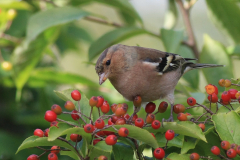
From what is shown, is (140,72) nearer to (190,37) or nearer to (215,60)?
(215,60)

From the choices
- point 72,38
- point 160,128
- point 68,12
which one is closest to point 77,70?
point 72,38

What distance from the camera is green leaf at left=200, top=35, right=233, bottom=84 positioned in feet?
8.94

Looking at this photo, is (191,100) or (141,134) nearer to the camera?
(141,134)

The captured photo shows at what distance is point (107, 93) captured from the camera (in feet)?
11.9

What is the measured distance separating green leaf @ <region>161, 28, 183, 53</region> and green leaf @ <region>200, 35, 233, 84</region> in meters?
0.27

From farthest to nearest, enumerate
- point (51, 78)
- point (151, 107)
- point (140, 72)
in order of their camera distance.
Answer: point (51, 78) → point (140, 72) → point (151, 107)

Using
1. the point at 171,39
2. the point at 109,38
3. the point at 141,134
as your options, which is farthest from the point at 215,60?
the point at 141,134

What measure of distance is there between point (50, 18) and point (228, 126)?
188 centimetres

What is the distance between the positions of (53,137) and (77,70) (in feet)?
24.4

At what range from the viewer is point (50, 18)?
9.16 feet

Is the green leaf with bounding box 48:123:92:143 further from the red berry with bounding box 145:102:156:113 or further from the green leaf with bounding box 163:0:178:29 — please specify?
the green leaf with bounding box 163:0:178:29

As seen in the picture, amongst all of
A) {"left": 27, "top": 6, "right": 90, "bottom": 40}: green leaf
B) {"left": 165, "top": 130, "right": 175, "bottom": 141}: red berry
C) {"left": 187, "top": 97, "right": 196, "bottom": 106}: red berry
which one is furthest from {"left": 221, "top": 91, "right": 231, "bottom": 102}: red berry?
{"left": 27, "top": 6, "right": 90, "bottom": 40}: green leaf

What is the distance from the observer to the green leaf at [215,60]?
2725 mm

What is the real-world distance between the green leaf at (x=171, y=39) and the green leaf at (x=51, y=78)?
1084 mm
